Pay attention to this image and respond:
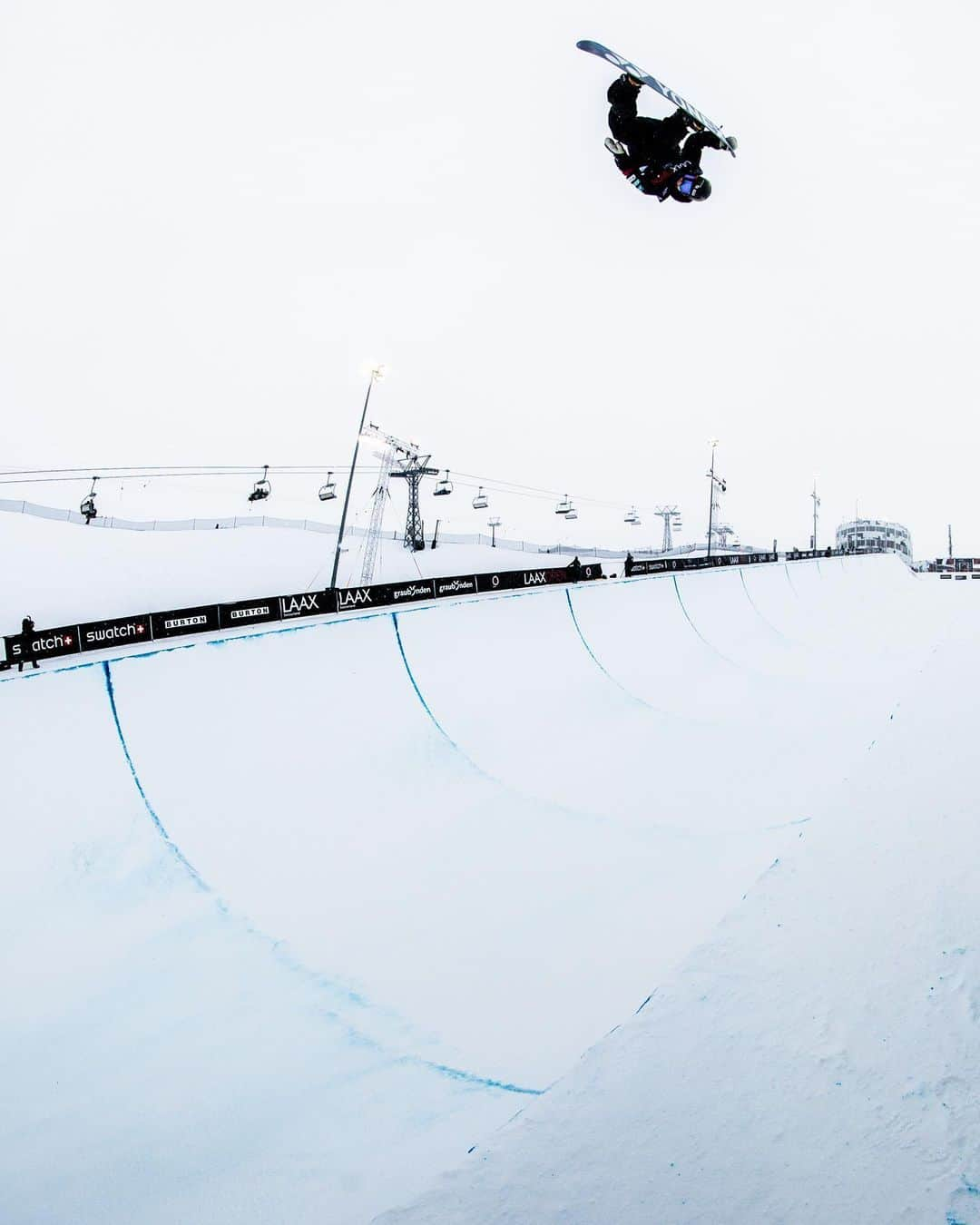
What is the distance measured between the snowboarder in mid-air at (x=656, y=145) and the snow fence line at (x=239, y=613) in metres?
11.5

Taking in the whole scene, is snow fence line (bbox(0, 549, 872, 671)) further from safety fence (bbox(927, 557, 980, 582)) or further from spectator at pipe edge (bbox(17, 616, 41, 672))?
safety fence (bbox(927, 557, 980, 582))

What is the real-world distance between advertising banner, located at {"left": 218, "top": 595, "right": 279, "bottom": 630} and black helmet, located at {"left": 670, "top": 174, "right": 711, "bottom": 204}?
11.7 meters

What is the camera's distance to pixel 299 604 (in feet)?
50.5

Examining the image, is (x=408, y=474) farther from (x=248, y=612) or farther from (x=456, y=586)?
(x=248, y=612)

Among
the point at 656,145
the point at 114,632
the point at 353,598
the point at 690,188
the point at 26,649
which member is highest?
the point at 656,145

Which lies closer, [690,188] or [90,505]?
[690,188]

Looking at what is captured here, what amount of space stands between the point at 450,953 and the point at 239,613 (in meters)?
11.4

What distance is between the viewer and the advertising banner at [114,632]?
11.6 m

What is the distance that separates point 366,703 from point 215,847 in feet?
11.4

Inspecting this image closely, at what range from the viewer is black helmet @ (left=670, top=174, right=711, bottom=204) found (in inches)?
226

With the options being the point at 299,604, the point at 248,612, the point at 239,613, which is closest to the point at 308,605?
the point at 299,604

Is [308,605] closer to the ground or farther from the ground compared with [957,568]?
closer to the ground

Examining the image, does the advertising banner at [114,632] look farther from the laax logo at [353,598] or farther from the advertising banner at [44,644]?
the laax logo at [353,598]

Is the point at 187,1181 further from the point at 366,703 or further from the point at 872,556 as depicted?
the point at 872,556
